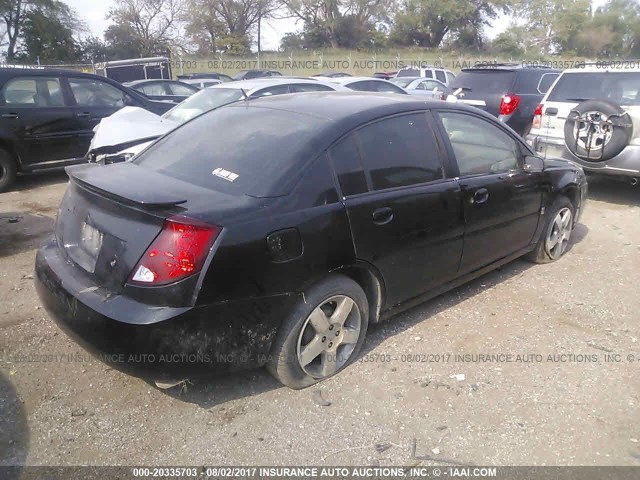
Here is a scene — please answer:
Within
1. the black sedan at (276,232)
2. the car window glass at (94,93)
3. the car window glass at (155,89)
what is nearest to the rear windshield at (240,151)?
the black sedan at (276,232)

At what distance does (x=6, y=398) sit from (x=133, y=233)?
1266 millimetres

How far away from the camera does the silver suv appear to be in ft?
20.3

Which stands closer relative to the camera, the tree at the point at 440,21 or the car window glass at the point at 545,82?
the car window glass at the point at 545,82

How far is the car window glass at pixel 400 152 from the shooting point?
3.19 metres

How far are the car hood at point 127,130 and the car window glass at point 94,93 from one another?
1446 millimetres

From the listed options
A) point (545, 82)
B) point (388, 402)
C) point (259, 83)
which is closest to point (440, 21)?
point (545, 82)

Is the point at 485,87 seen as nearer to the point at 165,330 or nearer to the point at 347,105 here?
the point at 347,105

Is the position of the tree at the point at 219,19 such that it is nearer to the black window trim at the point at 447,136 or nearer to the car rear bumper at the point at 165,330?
the black window trim at the point at 447,136

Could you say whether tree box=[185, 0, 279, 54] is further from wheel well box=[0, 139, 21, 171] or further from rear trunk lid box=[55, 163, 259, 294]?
rear trunk lid box=[55, 163, 259, 294]

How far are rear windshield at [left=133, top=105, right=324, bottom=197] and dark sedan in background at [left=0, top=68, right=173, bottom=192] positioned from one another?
4819 millimetres

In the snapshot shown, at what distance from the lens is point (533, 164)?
14.2 feet

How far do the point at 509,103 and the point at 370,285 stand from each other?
22.4 ft

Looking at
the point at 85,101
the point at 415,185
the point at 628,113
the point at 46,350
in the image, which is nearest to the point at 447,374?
the point at 415,185

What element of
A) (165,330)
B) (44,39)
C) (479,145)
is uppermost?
(44,39)
